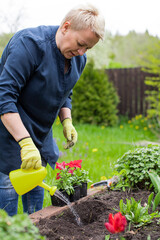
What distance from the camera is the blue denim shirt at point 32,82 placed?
1.41 m

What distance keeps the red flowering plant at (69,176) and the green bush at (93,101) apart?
4582 mm

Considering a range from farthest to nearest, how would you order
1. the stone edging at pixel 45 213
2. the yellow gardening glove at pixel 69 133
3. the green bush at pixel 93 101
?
1. the green bush at pixel 93 101
2. the yellow gardening glove at pixel 69 133
3. the stone edging at pixel 45 213

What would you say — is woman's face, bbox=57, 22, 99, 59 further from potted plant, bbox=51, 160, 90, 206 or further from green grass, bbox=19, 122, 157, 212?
green grass, bbox=19, 122, 157, 212

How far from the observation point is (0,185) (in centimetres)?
177

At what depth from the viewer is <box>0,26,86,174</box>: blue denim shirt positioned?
1406mm

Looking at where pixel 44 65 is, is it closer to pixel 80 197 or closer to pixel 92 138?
pixel 80 197

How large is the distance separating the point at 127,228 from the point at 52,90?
896 mm

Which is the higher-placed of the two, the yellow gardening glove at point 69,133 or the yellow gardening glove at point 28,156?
the yellow gardening glove at point 28,156

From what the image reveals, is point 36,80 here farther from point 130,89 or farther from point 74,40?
point 130,89

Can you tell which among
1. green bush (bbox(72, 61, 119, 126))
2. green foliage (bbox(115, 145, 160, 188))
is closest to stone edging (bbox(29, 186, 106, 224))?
green foliage (bbox(115, 145, 160, 188))

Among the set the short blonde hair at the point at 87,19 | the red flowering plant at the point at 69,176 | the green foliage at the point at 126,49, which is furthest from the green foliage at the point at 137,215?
the green foliage at the point at 126,49

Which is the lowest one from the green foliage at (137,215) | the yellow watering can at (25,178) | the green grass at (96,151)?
the green grass at (96,151)

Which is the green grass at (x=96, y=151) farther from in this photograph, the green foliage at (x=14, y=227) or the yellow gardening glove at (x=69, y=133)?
the green foliage at (x=14, y=227)

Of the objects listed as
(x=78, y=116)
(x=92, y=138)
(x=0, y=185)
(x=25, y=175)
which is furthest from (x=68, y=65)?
(x=78, y=116)
